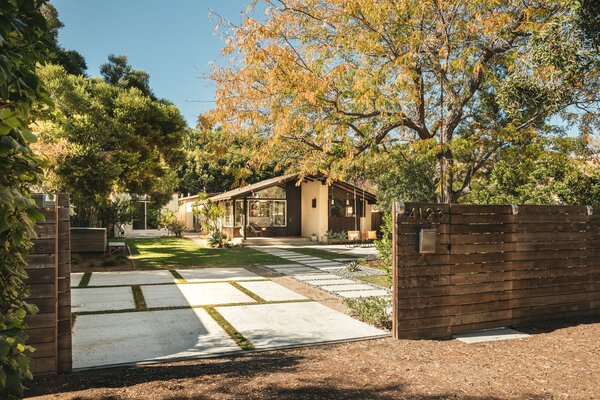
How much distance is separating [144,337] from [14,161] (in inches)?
163

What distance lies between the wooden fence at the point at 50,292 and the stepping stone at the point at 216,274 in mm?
6175

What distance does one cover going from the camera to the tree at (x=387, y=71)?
318 inches

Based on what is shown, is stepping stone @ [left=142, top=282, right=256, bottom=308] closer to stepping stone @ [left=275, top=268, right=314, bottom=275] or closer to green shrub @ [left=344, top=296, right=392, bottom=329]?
green shrub @ [left=344, top=296, right=392, bottom=329]

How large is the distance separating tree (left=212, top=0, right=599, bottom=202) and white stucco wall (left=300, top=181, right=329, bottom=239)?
15102mm

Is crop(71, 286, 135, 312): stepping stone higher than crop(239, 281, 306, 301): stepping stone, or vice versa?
crop(71, 286, 135, 312): stepping stone

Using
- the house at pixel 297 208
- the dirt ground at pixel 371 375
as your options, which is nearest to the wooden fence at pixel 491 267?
the dirt ground at pixel 371 375

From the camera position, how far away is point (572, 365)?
14.7ft

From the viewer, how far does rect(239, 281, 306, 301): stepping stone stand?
8211mm

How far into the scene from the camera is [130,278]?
34.5 feet

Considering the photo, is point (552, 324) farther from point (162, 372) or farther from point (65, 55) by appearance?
point (65, 55)

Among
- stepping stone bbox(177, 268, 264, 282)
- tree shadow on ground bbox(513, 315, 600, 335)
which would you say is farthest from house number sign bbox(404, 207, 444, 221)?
stepping stone bbox(177, 268, 264, 282)

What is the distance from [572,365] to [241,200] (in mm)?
23799

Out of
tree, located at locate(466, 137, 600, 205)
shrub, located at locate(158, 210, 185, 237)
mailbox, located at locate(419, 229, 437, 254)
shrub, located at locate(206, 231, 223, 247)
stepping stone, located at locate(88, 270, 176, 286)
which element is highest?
tree, located at locate(466, 137, 600, 205)

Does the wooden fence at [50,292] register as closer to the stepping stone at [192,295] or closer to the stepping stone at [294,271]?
the stepping stone at [192,295]
